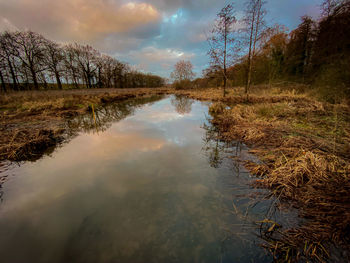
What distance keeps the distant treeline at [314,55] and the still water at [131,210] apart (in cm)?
828

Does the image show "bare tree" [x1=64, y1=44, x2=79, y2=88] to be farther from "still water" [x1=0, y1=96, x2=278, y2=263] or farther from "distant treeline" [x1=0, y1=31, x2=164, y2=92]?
"still water" [x1=0, y1=96, x2=278, y2=263]

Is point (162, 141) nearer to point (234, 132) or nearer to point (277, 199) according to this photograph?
point (234, 132)

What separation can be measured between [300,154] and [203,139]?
2305 mm

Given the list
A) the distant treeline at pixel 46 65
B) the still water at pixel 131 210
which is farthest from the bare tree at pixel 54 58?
the still water at pixel 131 210

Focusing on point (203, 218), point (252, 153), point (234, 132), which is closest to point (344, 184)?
point (252, 153)

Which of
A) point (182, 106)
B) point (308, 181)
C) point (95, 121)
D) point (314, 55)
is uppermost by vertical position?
point (314, 55)

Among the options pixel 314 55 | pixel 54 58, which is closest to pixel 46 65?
pixel 54 58

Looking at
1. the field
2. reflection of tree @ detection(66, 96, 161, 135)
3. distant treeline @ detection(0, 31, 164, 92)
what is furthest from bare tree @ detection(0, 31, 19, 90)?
the field

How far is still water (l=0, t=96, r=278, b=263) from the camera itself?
137 cm

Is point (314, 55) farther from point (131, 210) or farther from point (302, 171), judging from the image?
point (131, 210)

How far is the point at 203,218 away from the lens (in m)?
1.70

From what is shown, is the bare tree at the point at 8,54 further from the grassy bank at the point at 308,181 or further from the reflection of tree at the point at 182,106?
the grassy bank at the point at 308,181

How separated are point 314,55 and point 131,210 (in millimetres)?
22480

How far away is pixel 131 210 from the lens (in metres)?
1.83
